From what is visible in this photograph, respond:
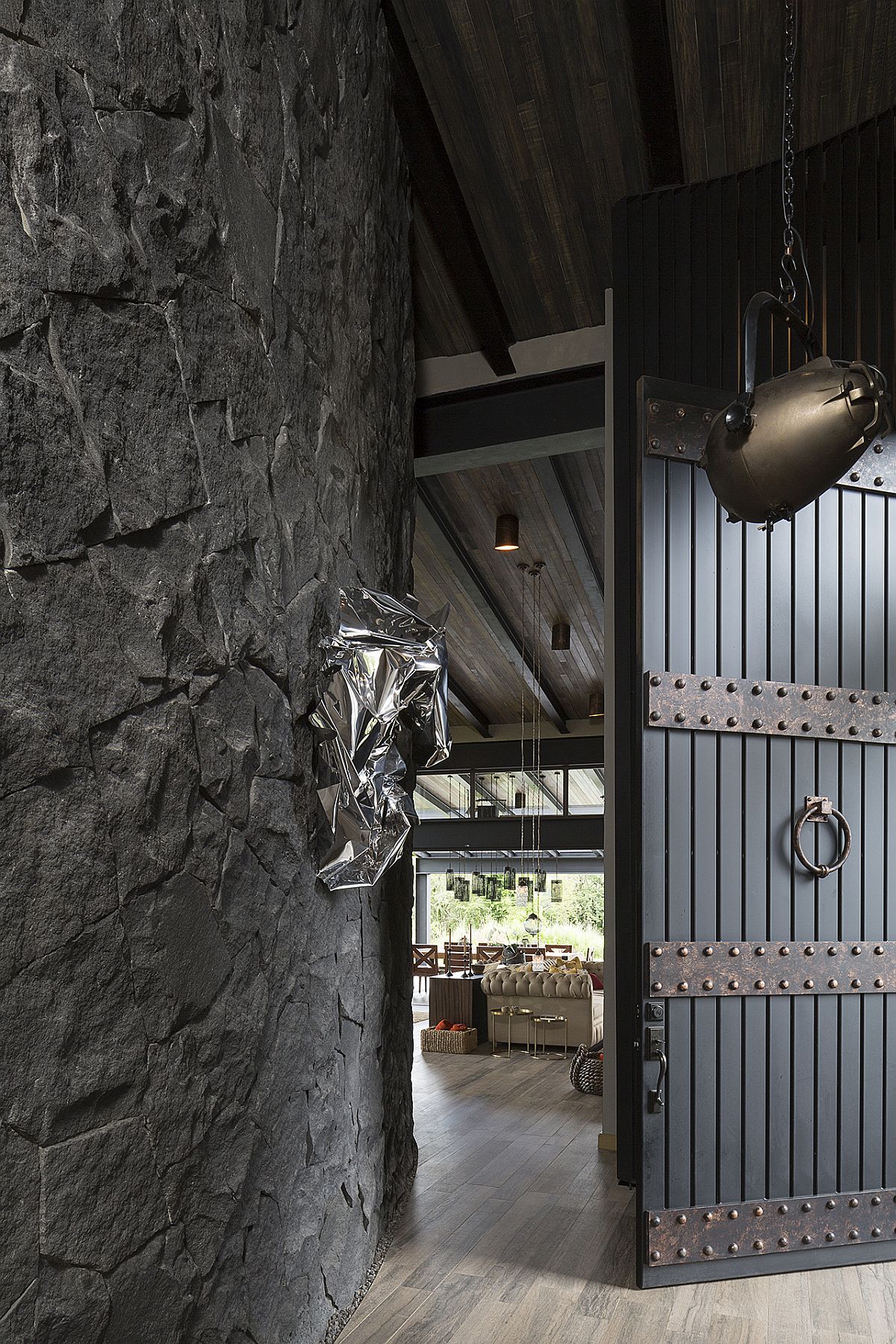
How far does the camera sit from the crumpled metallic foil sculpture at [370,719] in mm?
2930

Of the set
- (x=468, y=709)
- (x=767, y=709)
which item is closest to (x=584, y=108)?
(x=767, y=709)

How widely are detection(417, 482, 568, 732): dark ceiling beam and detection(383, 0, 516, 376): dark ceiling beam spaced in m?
2.37

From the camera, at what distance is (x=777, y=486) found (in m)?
2.62

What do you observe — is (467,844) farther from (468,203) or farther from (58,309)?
(58,309)

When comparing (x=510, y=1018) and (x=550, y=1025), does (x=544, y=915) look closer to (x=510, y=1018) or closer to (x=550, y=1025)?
(x=550, y=1025)

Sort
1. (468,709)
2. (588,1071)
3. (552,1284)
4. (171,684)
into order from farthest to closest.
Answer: (468,709)
(588,1071)
(552,1284)
(171,684)

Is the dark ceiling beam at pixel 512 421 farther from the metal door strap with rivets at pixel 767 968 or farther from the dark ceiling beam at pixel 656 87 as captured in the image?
the metal door strap with rivets at pixel 767 968

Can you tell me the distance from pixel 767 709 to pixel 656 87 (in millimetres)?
2725

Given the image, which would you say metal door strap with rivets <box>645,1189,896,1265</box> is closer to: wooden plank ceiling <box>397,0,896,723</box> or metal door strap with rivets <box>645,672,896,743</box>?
metal door strap with rivets <box>645,672,896,743</box>

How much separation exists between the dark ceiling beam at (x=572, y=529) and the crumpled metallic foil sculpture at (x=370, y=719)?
3854 millimetres

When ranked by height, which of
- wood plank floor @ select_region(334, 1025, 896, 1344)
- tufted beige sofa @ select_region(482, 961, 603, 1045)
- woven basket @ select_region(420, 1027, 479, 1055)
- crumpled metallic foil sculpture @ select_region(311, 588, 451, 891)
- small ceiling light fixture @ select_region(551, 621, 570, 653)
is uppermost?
small ceiling light fixture @ select_region(551, 621, 570, 653)

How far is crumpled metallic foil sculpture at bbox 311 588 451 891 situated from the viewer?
2.93m

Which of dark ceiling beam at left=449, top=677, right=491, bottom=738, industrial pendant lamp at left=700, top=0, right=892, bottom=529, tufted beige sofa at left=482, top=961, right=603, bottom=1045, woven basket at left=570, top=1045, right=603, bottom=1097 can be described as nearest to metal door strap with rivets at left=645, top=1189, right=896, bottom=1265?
industrial pendant lamp at left=700, top=0, right=892, bottom=529

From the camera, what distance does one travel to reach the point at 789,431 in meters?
2.57
